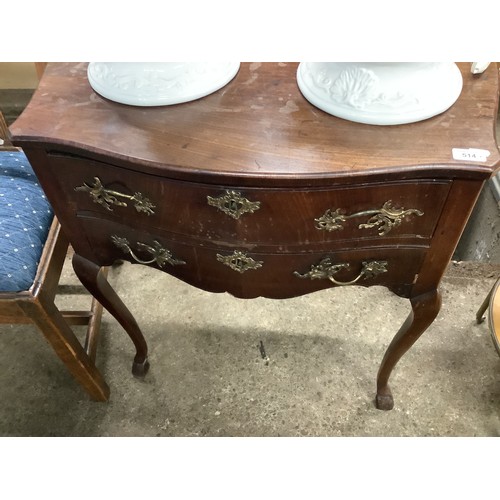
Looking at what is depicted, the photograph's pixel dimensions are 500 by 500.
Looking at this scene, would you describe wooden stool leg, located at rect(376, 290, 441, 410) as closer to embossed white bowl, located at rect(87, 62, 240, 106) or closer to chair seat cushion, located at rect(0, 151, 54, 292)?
embossed white bowl, located at rect(87, 62, 240, 106)

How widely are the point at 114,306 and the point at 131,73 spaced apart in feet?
1.73

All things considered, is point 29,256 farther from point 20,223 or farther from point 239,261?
point 239,261

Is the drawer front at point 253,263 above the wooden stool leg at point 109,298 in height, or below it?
above

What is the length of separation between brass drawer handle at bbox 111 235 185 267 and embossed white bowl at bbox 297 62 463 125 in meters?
0.34

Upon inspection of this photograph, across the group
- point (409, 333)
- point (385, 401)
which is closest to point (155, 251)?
point (409, 333)

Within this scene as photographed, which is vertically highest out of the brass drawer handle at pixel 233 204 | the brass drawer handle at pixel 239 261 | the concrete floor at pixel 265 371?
the brass drawer handle at pixel 233 204

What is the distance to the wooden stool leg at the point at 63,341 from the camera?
→ 0.84 m

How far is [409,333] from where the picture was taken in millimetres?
900

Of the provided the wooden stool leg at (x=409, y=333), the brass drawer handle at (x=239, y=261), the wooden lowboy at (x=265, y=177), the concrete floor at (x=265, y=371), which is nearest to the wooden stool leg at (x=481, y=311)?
the concrete floor at (x=265, y=371)

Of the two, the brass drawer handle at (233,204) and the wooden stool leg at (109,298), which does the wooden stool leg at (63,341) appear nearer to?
the wooden stool leg at (109,298)

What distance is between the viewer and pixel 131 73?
24.2 inches

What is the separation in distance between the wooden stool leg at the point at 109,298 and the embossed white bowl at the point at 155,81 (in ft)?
1.12
